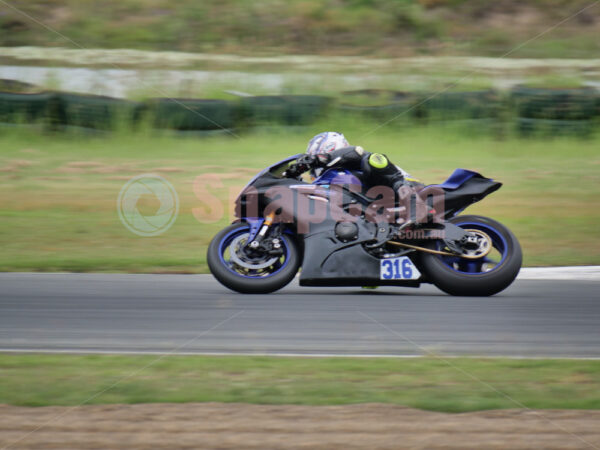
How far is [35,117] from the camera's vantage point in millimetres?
19281

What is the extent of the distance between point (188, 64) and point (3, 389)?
68.4ft

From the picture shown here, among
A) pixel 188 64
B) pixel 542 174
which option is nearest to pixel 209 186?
pixel 542 174

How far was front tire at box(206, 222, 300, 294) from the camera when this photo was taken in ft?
23.5

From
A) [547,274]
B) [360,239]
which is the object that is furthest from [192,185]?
[360,239]

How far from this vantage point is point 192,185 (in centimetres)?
1638

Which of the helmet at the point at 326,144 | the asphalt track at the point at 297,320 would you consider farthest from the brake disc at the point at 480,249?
the helmet at the point at 326,144

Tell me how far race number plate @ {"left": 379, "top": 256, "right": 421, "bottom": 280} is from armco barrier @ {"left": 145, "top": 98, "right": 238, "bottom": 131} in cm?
1236

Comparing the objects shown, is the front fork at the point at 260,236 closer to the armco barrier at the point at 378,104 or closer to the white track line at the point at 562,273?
the white track line at the point at 562,273

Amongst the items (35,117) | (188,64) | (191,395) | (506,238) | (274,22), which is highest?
(274,22)

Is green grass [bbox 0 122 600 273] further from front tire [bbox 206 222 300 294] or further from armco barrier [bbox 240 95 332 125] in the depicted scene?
front tire [bbox 206 222 300 294]

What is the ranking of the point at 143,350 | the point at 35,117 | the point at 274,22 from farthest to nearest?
the point at 274,22 → the point at 35,117 → the point at 143,350

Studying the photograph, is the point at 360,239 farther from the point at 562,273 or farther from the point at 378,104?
the point at 378,104

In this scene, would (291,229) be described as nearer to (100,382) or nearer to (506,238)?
(506,238)

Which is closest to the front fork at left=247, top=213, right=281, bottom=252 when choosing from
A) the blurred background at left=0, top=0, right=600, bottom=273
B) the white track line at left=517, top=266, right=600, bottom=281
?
the blurred background at left=0, top=0, right=600, bottom=273
